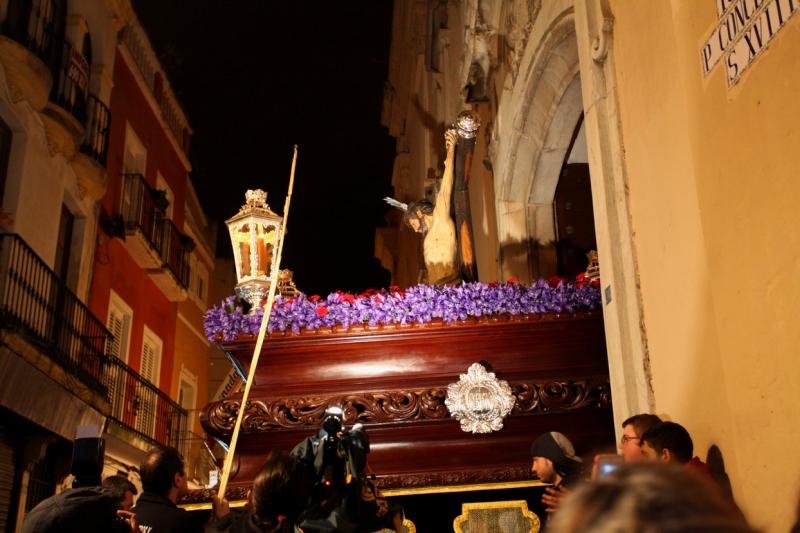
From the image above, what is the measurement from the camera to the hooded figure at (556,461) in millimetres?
4070

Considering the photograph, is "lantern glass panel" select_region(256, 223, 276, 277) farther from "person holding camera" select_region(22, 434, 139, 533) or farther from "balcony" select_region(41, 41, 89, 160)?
"balcony" select_region(41, 41, 89, 160)

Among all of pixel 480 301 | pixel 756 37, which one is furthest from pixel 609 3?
pixel 756 37

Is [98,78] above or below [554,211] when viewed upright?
above

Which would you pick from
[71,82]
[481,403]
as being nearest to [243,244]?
[481,403]

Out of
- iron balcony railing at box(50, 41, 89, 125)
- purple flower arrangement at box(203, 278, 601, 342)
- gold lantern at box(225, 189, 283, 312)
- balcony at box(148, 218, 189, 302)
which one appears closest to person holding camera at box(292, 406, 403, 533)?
purple flower arrangement at box(203, 278, 601, 342)

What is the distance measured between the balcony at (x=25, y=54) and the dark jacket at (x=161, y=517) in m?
9.10

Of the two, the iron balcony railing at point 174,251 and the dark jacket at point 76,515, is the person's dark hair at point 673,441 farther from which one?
the iron balcony railing at point 174,251

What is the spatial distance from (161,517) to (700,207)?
267 centimetres

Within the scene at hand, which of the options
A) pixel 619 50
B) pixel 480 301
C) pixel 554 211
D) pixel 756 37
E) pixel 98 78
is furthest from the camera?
pixel 98 78

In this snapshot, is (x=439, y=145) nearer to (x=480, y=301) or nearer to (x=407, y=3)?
(x=407, y=3)

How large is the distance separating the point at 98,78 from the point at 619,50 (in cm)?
1146

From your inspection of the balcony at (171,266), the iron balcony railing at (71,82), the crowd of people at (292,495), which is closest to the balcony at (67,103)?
the iron balcony railing at (71,82)

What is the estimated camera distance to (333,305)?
622 centimetres

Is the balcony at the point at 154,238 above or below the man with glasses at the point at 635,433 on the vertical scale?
above
